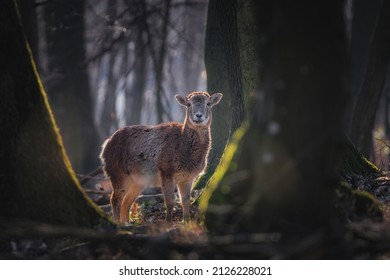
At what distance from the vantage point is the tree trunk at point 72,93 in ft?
75.3

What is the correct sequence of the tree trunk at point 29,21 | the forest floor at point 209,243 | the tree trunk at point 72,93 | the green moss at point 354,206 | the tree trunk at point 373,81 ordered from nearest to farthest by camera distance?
the forest floor at point 209,243
the green moss at point 354,206
the tree trunk at point 373,81
the tree trunk at point 29,21
the tree trunk at point 72,93

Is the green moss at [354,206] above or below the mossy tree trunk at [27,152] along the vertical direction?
below

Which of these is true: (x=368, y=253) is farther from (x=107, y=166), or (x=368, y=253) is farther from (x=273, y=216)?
(x=107, y=166)

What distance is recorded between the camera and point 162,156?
36.2 ft

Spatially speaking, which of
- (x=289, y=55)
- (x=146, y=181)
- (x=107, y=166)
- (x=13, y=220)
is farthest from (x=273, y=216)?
(x=107, y=166)

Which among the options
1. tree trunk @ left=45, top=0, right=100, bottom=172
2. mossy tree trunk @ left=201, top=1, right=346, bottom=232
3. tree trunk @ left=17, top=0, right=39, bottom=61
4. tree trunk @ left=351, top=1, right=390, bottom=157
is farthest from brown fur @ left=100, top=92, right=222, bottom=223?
tree trunk @ left=45, top=0, right=100, bottom=172

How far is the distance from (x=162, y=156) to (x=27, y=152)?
3.94m

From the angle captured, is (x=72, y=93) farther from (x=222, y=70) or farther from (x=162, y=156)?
(x=162, y=156)

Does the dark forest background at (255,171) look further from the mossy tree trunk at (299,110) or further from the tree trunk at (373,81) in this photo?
the tree trunk at (373,81)

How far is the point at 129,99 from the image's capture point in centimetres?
4828

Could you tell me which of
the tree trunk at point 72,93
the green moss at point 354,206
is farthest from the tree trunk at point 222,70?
the tree trunk at point 72,93

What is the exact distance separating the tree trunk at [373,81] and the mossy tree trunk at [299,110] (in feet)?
29.2

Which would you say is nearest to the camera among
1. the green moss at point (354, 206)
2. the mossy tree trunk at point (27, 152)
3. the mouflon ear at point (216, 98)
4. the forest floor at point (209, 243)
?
the forest floor at point (209, 243)
